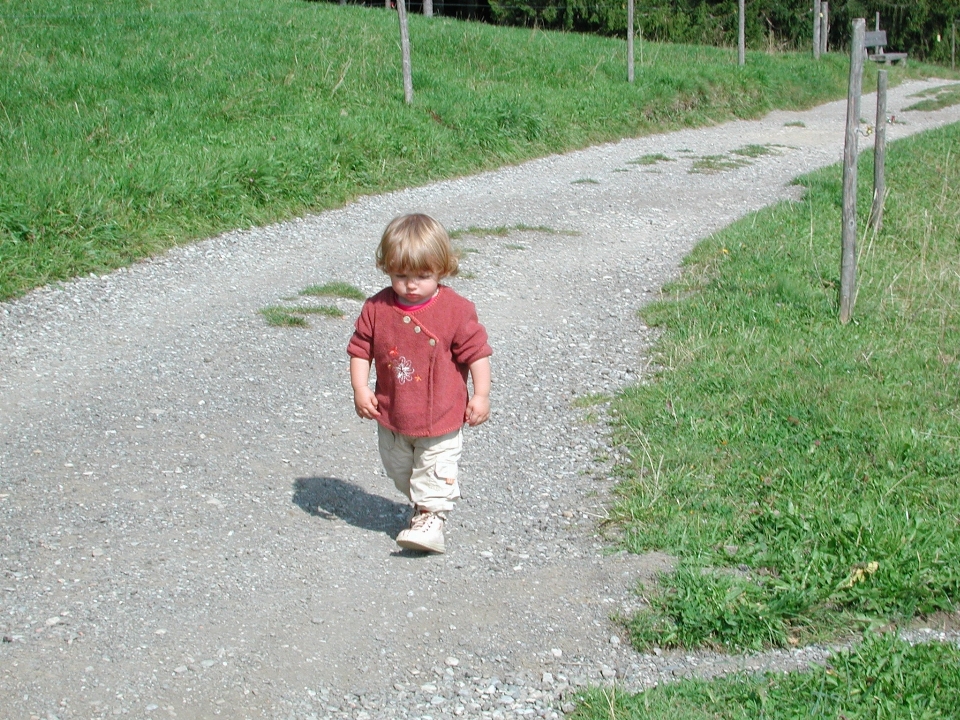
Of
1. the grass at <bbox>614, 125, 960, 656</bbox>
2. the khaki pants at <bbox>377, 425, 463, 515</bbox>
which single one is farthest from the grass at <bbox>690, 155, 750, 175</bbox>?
the khaki pants at <bbox>377, 425, 463, 515</bbox>

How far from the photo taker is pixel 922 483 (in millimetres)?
4484

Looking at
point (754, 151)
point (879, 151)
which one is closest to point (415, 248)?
point (879, 151)

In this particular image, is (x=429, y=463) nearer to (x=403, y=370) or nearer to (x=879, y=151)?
(x=403, y=370)

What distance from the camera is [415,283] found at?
3.77 metres

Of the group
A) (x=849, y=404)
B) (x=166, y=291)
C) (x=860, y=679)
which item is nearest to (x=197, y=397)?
(x=166, y=291)

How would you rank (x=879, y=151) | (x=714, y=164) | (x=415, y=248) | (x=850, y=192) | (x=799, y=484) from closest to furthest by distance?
(x=415, y=248)
(x=799, y=484)
(x=850, y=192)
(x=879, y=151)
(x=714, y=164)

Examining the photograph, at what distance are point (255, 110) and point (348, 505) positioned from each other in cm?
843

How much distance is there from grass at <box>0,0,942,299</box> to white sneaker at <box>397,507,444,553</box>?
4.25 metres

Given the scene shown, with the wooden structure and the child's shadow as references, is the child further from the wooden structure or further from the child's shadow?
the wooden structure

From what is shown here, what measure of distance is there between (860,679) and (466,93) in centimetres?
1198

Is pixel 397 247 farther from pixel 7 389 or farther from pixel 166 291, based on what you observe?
pixel 166 291

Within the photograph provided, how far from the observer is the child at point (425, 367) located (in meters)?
3.86

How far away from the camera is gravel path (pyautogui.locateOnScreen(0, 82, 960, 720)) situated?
10.8ft

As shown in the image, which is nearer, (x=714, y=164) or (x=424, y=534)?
(x=424, y=534)
